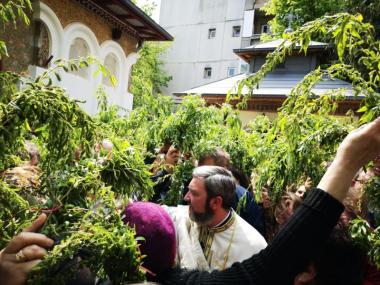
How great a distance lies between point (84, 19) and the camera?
35.8 ft

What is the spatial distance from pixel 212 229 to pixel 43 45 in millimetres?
8196

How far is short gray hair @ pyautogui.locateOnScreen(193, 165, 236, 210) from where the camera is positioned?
3184 mm

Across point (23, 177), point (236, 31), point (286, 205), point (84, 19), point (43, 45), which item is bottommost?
point (286, 205)

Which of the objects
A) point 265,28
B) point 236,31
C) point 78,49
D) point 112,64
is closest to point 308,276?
point 78,49

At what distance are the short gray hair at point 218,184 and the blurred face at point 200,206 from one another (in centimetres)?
5

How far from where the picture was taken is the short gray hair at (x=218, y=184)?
→ 10.4 feet

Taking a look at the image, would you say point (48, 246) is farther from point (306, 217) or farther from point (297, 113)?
point (297, 113)

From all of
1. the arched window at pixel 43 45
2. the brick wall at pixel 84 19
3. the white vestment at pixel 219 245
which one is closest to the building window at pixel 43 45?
the arched window at pixel 43 45

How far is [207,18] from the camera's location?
3183 centimetres

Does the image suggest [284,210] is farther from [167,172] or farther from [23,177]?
[23,177]

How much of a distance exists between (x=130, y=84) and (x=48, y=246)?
→ 13.0 metres

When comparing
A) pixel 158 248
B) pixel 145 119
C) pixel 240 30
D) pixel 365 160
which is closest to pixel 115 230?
pixel 158 248

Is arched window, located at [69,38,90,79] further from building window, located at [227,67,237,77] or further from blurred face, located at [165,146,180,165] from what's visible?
building window, located at [227,67,237,77]

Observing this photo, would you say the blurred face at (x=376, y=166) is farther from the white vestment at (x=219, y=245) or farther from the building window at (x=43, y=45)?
the building window at (x=43, y=45)
